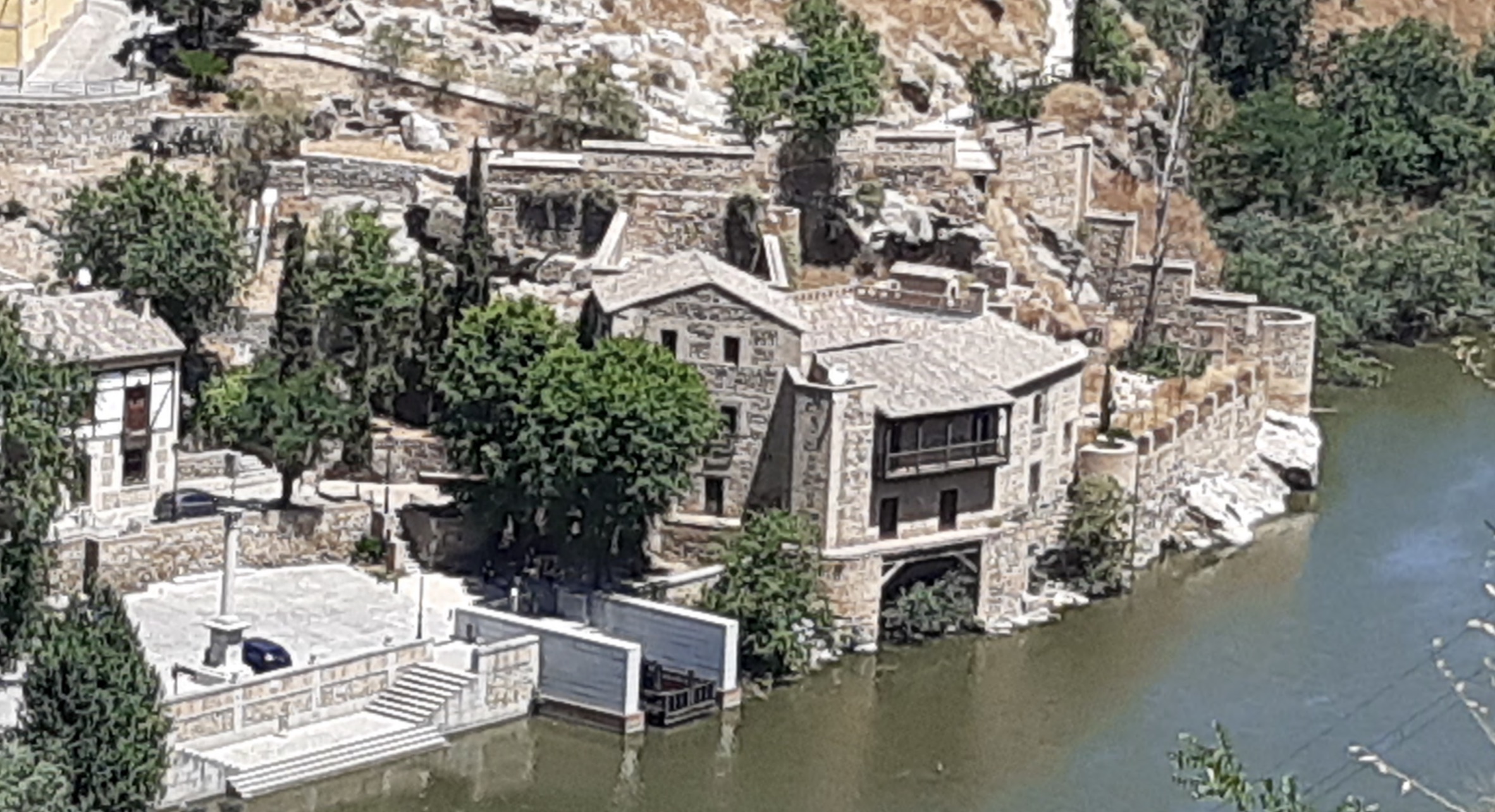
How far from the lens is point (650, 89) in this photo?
6303 cm

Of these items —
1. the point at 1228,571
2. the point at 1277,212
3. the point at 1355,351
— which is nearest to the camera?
the point at 1228,571

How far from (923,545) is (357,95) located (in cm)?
1412

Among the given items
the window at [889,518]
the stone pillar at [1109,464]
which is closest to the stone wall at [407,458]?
the window at [889,518]

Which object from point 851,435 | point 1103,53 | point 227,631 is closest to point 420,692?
point 227,631

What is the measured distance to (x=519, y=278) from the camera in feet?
184

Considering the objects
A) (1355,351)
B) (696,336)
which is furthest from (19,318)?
(1355,351)

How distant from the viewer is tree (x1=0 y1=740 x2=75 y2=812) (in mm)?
37000

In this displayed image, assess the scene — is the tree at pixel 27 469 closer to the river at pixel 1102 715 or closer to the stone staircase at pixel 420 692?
the river at pixel 1102 715

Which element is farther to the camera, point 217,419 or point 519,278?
point 519,278

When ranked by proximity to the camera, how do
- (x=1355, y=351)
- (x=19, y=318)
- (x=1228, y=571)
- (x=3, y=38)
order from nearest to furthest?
1. (x=19, y=318)
2. (x=1228, y=571)
3. (x=3, y=38)
4. (x=1355, y=351)

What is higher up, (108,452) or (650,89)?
(650,89)

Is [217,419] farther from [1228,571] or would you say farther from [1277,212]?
[1277,212]

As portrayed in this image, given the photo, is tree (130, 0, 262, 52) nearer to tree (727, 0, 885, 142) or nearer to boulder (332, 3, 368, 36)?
boulder (332, 3, 368, 36)

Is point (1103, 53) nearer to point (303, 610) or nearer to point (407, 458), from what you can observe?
point (407, 458)
